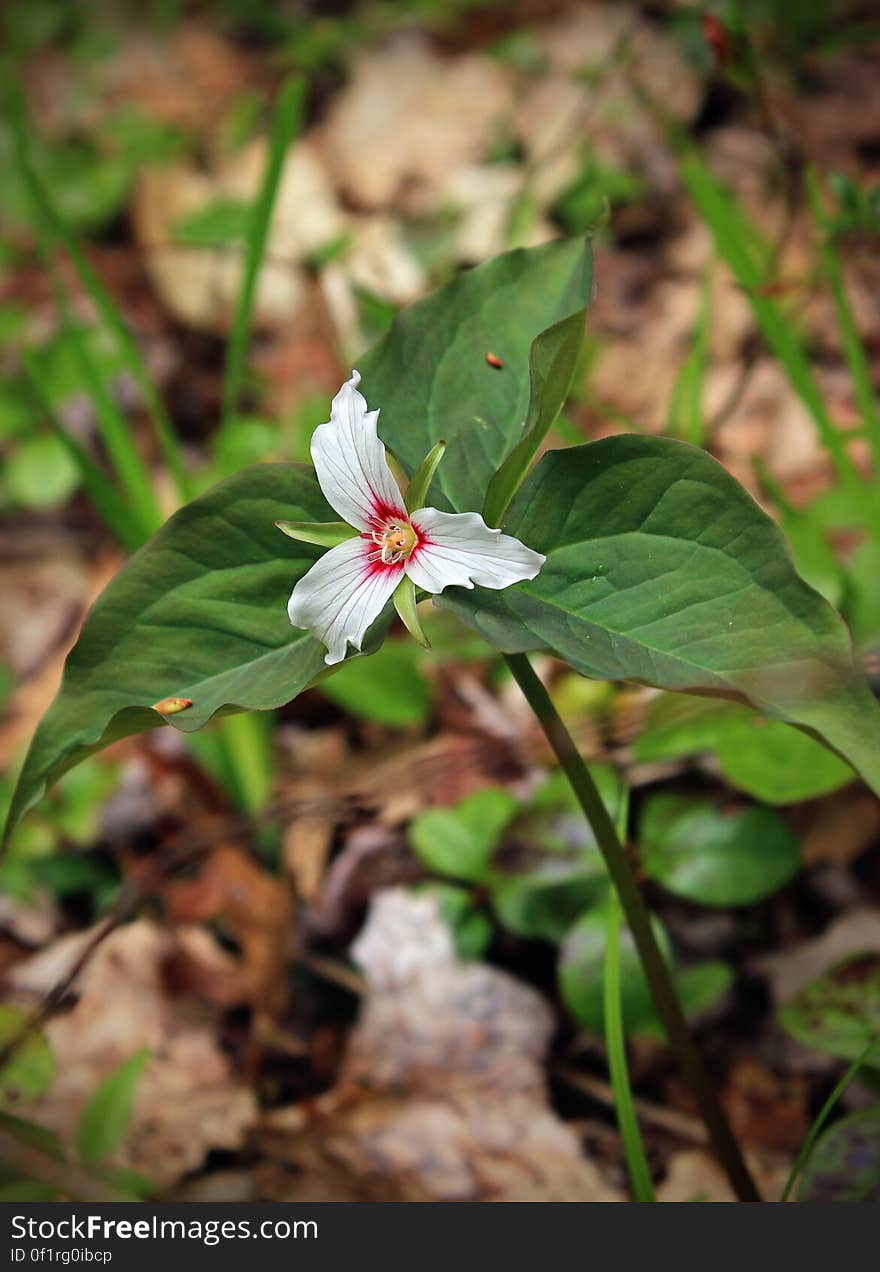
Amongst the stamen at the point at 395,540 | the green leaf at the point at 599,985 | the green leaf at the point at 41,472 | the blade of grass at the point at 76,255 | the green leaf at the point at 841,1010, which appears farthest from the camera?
the green leaf at the point at 41,472

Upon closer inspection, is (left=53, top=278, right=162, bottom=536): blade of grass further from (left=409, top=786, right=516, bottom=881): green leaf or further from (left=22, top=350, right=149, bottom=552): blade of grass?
(left=409, top=786, right=516, bottom=881): green leaf

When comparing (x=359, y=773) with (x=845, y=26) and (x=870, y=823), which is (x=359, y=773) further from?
(x=845, y=26)

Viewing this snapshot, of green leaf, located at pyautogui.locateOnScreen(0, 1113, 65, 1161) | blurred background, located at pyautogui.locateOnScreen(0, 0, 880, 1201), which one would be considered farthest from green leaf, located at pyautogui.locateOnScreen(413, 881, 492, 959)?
green leaf, located at pyautogui.locateOnScreen(0, 1113, 65, 1161)

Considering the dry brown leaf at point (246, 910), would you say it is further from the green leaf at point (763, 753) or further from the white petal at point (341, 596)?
the white petal at point (341, 596)

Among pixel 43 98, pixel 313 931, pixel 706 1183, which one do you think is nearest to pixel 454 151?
pixel 43 98

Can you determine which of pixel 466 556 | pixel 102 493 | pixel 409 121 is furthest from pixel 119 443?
pixel 409 121

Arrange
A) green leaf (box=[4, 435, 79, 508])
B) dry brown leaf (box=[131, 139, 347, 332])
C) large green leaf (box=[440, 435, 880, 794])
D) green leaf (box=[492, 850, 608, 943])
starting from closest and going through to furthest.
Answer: large green leaf (box=[440, 435, 880, 794]) < green leaf (box=[492, 850, 608, 943]) < green leaf (box=[4, 435, 79, 508]) < dry brown leaf (box=[131, 139, 347, 332])

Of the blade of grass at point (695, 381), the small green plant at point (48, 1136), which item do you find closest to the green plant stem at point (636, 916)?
the small green plant at point (48, 1136)

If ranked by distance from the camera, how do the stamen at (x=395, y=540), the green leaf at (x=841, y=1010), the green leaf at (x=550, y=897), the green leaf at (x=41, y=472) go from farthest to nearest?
the green leaf at (x=41, y=472), the green leaf at (x=550, y=897), the green leaf at (x=841, y=1010), the stamen at (x=395, y=540)
